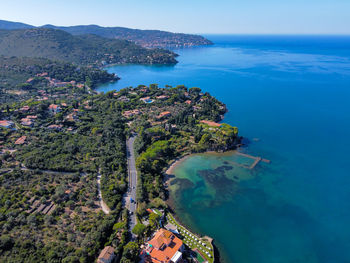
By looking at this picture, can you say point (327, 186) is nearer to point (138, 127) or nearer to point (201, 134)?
point (201, 134)

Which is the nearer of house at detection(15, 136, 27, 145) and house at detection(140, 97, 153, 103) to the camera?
house at detection(15, 136, 27, 145)

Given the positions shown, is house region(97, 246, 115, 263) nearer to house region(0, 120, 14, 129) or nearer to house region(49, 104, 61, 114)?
house region(0, 120, 14, 129)

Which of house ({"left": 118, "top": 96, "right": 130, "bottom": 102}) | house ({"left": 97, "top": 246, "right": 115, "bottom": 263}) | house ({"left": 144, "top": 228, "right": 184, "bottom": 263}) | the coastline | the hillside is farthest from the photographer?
the hillside

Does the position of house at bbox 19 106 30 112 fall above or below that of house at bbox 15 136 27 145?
above

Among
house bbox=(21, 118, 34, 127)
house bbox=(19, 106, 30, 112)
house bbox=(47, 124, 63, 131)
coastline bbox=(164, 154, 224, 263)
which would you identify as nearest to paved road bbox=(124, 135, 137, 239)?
coastline bbox=(164, 154, 224, 263)

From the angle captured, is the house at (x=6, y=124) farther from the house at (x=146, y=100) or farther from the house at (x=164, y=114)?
the house at (x=146, y=100)

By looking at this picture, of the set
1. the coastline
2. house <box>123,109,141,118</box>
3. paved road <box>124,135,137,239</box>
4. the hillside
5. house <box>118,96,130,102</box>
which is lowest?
the coastline

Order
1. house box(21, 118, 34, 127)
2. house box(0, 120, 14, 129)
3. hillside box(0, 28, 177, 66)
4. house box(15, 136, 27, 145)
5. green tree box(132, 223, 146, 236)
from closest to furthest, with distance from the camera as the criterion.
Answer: green tree box(132, 223, 146, 236) < house box(15, 136, 27, 145) < house box(0, 120, 14, 129) < house box(21, 118, 34, 127) < hillside box(0, 28, 177, 66)
